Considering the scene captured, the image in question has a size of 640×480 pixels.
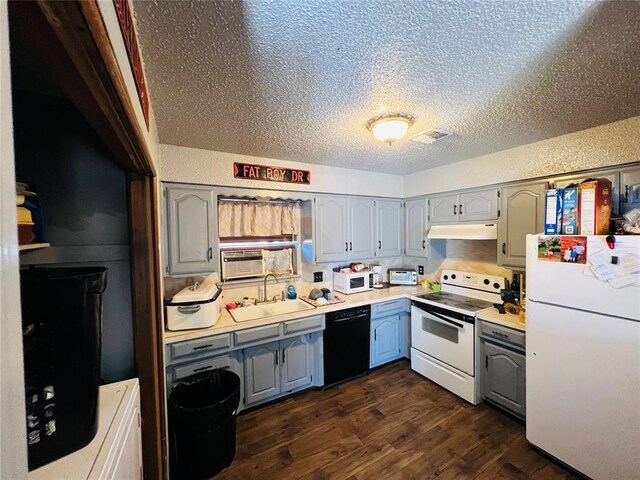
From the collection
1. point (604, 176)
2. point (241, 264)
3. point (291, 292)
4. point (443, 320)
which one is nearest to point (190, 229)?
point (241, 264)

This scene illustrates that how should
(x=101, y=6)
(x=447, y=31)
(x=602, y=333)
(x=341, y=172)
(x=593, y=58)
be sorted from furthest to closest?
1. (x=341, y=172)
2. (x=602, y=333)
3. (x=593, y=58)
4. (x=447, y=31)
5. (x=101, y=6)

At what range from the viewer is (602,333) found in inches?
60.6

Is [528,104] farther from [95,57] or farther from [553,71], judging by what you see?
[95,57]

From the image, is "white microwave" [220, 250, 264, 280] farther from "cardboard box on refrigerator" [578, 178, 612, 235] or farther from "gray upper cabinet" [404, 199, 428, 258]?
"cardboard box on refrigerator" [578, 178, 612, 235]

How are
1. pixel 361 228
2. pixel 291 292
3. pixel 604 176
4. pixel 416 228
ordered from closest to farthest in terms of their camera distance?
pixel 604 176, pixel 291 292, pixel 361 228, pixel 416 228

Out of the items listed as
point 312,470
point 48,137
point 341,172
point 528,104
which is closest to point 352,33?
point 528,104

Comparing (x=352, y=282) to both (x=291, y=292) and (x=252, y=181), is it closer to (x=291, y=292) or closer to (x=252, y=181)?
(x=291, y=292)

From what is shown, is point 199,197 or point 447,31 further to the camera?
point 199,197

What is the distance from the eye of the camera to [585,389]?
1612 mm

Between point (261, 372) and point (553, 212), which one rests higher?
point (553, 212)

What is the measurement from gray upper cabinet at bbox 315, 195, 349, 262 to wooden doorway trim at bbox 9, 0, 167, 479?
1.64m

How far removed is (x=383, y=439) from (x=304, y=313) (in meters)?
1.13

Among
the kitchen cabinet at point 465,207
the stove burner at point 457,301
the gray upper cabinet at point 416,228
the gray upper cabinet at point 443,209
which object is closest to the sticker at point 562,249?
the kitchen cabinet at point 465,207

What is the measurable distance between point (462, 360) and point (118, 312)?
2671 millimetres
